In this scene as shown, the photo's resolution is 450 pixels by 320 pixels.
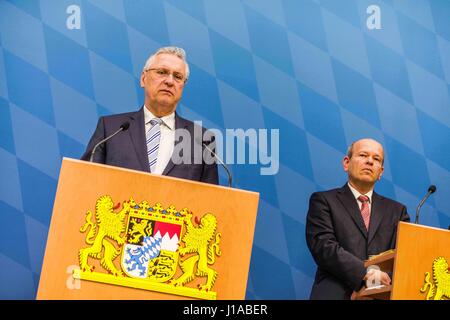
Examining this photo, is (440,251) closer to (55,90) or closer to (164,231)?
(164,231)

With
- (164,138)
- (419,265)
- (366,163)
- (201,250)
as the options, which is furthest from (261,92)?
(201,250)

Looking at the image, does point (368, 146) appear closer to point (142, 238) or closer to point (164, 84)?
point (164, 84)

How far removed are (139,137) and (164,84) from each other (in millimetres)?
339

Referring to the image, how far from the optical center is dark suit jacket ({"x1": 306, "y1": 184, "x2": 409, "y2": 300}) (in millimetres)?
3212

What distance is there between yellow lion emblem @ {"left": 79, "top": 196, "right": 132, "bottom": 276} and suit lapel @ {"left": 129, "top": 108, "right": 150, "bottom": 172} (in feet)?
2.30

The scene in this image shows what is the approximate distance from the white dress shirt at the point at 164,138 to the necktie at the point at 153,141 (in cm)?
2

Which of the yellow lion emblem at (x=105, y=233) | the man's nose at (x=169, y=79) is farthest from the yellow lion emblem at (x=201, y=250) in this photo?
the man's nose at (x=169, y=79)

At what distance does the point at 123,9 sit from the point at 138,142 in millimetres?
1475

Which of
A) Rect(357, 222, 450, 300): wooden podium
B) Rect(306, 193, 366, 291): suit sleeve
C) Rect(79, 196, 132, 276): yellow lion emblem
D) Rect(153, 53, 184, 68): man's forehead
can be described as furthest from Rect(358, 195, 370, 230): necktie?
Rect(79, 196, 132, 276): yellow lion emblem

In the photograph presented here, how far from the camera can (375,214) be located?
3.50m

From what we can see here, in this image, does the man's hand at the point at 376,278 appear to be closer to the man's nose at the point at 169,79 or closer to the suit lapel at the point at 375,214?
the suit lapel at the point at 375,214

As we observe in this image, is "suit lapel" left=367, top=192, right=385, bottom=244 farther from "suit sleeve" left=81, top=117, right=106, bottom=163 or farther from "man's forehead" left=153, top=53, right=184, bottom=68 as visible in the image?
"suit sleeve" left=81, top=117, right=106, bottom=163
